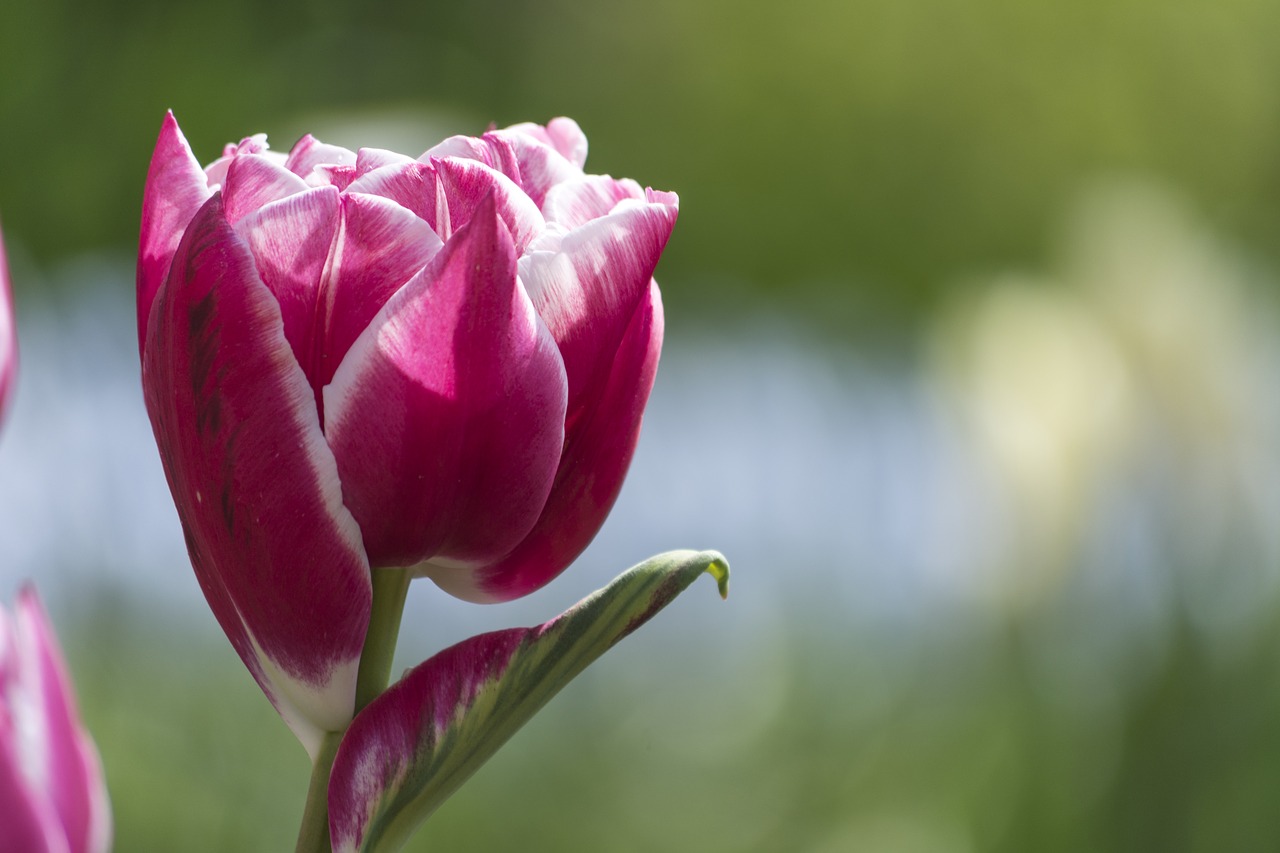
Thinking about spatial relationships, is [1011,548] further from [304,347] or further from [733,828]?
[304,347]

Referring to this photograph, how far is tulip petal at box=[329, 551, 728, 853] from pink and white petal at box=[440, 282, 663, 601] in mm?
16

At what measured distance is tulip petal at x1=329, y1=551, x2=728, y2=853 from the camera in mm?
212

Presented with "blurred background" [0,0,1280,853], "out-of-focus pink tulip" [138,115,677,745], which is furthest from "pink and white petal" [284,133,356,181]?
"blurred background" [0,0,1280,853]

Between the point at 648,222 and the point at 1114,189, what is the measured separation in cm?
277

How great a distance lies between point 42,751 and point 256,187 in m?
0.09

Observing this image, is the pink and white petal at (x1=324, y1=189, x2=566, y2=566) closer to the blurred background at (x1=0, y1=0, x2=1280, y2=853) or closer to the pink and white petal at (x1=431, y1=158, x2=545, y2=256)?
A: the pink and white petal at (x1=431, y1=158, x2=545, y2=256)

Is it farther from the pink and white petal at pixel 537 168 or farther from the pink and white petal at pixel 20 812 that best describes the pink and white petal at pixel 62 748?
the pink and white petal at pixel 537 168

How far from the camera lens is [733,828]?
2.40 m

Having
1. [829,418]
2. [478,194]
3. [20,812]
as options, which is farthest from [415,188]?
[829,418]

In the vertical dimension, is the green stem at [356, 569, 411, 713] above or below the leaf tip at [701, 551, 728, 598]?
below

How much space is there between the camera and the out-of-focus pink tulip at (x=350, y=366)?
7.9 inches

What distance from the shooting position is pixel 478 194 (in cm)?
22

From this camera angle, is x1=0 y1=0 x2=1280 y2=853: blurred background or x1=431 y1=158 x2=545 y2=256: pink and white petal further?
x1=0 y1=0 x2=1280 y2=853: blurred background

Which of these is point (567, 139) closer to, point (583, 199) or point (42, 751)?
point (583, 199)
